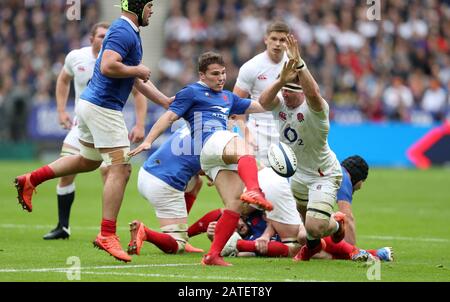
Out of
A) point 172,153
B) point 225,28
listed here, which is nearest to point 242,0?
point 225,28

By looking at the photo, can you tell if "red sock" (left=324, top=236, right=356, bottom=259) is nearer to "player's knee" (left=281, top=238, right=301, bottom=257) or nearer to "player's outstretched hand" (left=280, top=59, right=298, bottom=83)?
"player's knee" (left=281, top=238, right=301, bottom=257)

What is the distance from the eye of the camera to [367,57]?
28.4 metres

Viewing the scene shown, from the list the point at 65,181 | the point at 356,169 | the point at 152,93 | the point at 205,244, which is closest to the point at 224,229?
the point at 152,93

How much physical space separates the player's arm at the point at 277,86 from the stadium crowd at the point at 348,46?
55.0 feet

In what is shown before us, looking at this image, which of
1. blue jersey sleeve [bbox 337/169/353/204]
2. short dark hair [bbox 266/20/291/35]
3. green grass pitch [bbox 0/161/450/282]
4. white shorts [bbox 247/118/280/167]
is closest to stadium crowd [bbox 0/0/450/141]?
green grass pitch [bbox 0/161/450/282]

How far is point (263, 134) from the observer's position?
1267 centimetres

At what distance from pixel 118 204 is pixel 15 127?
18.5 metres

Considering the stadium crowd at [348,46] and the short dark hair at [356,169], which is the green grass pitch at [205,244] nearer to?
the short dark hair at [356,169]

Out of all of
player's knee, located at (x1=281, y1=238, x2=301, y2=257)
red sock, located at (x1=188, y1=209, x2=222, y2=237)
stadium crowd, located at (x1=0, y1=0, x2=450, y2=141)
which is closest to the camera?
player's knee, located at (x1=281, y1=238, x2=301, y2=257)

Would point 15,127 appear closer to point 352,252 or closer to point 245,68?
point 245,68

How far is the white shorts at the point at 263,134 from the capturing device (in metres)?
12.5

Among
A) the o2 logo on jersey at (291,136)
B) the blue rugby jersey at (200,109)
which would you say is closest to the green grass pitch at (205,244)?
the o2 logo on jersey at (291,136)

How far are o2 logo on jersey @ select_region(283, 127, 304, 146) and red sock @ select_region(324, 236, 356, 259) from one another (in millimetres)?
1038

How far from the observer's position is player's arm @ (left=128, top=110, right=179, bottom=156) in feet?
29.2
